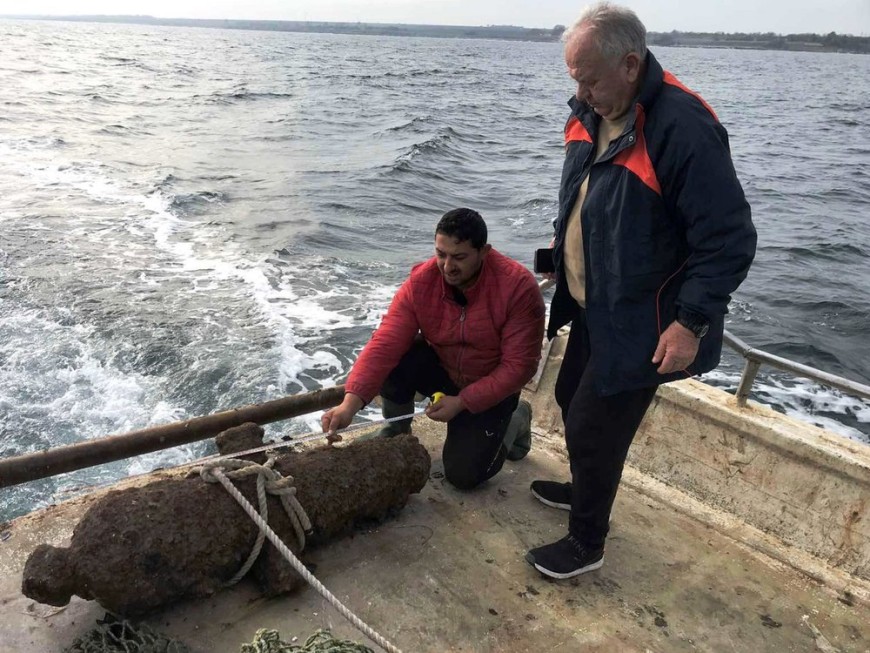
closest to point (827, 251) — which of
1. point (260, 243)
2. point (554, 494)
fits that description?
point (260, 243)

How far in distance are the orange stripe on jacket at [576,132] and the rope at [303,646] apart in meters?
2.11

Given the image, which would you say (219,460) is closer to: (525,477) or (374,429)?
(374,429)

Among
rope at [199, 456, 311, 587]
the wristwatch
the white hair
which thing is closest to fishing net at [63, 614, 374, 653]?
rope at [199, 456, 311, 587]

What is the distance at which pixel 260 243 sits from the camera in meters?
12.4

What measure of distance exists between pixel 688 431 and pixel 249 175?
16.5 metres

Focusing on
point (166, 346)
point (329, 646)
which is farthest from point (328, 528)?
point (166, 346)

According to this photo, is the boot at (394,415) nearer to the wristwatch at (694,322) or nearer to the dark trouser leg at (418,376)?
the dark trouser leg at (418,376)

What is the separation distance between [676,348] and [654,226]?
46 centimetres

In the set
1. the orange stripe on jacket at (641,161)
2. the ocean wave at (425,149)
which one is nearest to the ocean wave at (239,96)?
the ocean wave at (425,149)

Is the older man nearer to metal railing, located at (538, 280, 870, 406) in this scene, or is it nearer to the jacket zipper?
the jacket zipper

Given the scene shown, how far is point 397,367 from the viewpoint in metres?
4.00

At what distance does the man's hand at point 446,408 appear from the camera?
3602mm

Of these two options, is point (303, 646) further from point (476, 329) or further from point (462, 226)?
point (462, 226)

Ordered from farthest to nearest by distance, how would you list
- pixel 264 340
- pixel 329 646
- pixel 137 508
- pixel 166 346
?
pixel 264 340
pixel 166 346
pixel 137 508
pixel 329 646
